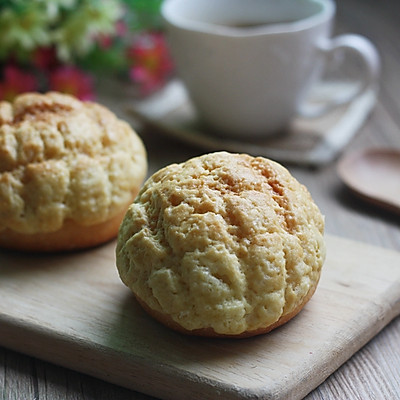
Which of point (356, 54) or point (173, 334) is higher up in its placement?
point (356, 54)

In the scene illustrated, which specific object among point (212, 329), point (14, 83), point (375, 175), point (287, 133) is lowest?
point (14, 83)

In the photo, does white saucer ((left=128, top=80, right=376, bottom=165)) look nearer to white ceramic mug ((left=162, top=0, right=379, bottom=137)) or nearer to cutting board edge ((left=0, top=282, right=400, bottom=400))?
white ceramic mug ((left=162, top=0, right=379, bottom=137))

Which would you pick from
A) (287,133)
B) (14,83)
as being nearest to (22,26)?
(14,83)

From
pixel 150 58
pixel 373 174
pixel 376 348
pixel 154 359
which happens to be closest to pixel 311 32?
pixel 373 174

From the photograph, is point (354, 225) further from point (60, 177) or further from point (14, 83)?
point (14, 83)

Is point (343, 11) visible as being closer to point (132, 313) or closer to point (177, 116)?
point (177, 116)

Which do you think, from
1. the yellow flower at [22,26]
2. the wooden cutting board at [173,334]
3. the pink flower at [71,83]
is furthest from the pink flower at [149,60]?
the wooden cutting board at [173,334]

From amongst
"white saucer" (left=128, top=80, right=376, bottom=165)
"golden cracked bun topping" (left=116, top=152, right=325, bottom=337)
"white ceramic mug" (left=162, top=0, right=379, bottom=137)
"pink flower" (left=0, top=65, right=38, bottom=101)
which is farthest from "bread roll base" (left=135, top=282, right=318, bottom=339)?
"pink flower" (left=0, top=65, right=38, bottom=101)
